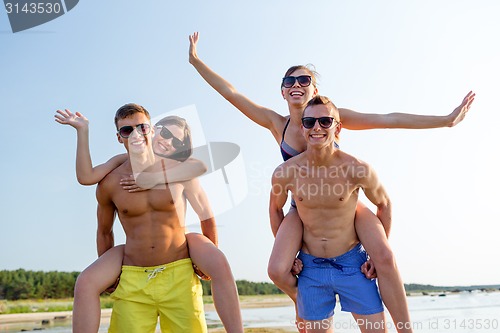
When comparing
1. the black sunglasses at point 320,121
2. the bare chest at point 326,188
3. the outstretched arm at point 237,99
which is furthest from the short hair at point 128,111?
the bare chest at point 326,188

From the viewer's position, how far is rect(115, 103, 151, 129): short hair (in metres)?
6.23

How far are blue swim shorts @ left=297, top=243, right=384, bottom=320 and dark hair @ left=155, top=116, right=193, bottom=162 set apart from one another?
1.81 m

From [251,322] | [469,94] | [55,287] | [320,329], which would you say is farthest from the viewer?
[55,287]

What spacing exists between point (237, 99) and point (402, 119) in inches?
79.2

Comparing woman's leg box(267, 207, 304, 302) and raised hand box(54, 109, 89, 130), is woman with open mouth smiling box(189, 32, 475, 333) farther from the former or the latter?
raised hand box(54, 109, 89, 130)

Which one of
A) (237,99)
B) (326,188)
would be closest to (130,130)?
(237,99)

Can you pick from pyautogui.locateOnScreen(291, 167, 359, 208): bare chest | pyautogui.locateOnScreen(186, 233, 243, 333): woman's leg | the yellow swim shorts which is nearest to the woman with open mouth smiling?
pyautogui.locateOnScreen(291, 167, 359, 208): bare chest

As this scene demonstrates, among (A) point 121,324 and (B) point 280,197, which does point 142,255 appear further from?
(B) point 280,197

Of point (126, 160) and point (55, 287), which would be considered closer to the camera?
point (126, 160)

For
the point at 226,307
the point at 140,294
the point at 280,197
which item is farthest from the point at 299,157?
the point at 140,294

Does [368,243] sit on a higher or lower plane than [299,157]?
lower

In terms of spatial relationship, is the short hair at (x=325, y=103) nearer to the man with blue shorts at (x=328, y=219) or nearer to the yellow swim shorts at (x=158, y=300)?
the man with blue shorts at (x=328, y=219)

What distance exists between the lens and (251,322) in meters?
18.7

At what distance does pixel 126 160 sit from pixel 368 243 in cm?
269
